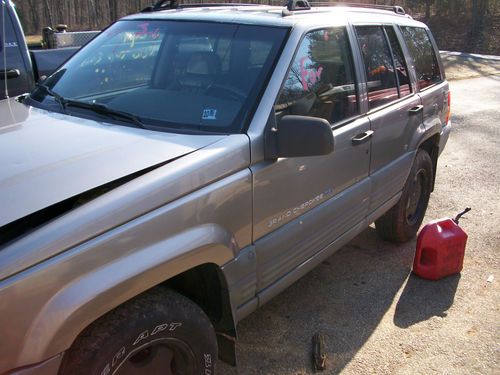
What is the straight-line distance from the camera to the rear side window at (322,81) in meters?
2.85

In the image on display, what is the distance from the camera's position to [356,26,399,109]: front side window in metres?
3.58

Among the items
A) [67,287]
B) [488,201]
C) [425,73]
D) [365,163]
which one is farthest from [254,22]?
[488,201]

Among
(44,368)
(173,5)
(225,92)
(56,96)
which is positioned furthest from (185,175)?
(173,5)

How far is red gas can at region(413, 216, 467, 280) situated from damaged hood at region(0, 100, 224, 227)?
2.22 m

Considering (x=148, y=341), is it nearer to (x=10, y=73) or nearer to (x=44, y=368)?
(x=44, y=368)

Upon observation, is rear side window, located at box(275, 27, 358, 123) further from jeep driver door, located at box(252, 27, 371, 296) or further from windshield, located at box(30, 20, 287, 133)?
windshield, located at box(30, 20, 287, 133)

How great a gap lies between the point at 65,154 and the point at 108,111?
58cm

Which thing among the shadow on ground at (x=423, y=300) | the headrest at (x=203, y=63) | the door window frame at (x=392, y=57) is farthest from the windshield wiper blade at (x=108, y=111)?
the shadow on ground at (x=423, y=300)

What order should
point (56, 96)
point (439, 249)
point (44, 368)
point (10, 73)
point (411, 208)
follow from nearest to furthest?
point (44, 368) < point (56, 96) < point (439, 249) < point (411, 208) < point (10, 73)

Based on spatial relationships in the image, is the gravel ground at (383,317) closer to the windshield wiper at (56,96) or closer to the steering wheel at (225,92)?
the steering wheel at (225,92)

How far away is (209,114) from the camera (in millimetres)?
2623

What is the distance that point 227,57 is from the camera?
2.86 m

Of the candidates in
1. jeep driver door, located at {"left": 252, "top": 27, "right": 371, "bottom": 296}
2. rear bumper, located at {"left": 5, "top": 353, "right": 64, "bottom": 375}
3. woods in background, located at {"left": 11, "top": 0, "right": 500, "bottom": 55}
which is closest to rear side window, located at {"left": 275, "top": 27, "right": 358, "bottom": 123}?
jeep driver door, located at {"left": 252, "top": 27, "right": 371, "bottom": 296}

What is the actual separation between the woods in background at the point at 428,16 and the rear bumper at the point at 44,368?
566 inches
